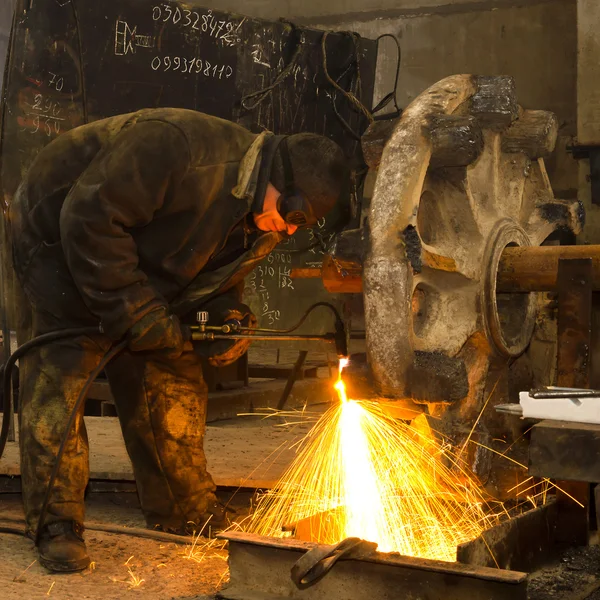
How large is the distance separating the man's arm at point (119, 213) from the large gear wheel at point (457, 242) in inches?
31.3

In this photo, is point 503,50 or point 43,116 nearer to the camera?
point 43,116

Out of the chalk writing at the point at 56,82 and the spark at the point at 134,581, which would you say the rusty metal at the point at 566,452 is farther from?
the chalk writing at the point at 56,82

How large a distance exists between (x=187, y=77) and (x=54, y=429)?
3431mm

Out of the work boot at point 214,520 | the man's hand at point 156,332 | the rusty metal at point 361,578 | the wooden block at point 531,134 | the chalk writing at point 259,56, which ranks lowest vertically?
the work boot at point 214,520

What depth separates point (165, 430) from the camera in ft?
13.3

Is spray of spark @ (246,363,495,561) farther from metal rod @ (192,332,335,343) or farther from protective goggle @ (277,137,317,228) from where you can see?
protective goggle @ (277,137,317,228)

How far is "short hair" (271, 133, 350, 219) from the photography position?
3.67 meters

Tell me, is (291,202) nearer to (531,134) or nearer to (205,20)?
(531,134)

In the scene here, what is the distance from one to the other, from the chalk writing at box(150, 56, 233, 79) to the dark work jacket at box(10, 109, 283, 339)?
8.75 ft

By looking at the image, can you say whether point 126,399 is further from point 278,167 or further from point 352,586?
A: point 352,586

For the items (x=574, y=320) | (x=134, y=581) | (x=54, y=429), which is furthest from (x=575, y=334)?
(x=54, y=429)

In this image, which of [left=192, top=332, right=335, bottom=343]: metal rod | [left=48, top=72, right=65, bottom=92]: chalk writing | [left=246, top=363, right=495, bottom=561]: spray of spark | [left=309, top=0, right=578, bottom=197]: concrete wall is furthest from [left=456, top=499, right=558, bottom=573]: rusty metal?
[left=309, top=0, right=578, bottom=197]: concrete wall

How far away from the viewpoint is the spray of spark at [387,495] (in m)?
3.49

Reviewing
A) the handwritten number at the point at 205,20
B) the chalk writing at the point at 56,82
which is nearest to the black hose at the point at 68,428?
the chalk writing at the point at 56,82
